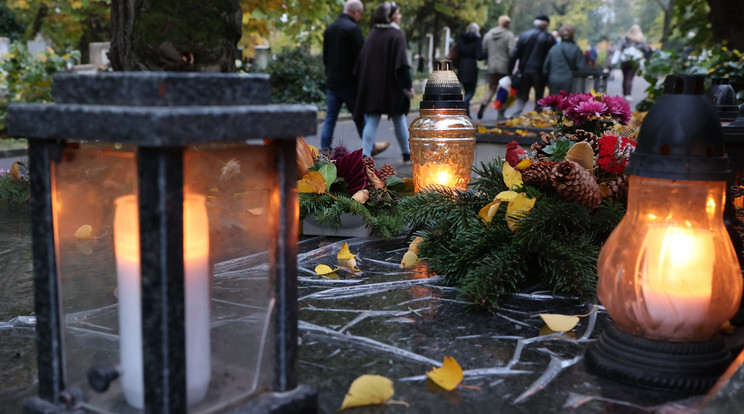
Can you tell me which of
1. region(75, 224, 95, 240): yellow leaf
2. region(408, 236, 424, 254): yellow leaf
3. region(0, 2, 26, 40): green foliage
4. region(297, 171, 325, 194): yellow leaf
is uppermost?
region(0, 2, 26, 40): green foliage

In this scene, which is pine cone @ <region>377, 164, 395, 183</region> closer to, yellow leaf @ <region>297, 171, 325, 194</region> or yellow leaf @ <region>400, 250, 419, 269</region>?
yellow leaf @ <region>297, 171, 325, 194</region>

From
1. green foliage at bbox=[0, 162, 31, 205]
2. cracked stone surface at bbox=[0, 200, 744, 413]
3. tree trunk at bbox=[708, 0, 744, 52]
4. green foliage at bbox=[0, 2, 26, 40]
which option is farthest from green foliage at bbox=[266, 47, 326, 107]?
cracked stone surface at bbox=[0, 200, 744, 413]

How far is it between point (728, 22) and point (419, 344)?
8.64 meters

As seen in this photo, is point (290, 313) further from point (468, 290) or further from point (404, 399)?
point (468, 290)

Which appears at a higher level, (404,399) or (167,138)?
(167,138)

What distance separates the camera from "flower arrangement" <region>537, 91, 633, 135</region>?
356 cm

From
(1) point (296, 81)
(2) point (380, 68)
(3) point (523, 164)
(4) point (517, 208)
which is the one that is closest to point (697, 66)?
(2) point (380, 68)

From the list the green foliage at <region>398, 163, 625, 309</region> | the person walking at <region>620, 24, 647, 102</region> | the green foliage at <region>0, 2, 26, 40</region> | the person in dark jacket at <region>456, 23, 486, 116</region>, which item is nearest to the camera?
the green foliage at <region>398, 163, 625, 309</region>

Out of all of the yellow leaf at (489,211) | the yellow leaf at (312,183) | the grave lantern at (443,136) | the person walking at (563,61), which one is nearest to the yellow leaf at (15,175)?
the yellow leaf at (312,183)

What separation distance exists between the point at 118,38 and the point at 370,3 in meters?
24.1

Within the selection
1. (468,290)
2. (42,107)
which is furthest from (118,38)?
(42,107)

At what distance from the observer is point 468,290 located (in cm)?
231

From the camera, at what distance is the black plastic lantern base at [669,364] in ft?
5.33

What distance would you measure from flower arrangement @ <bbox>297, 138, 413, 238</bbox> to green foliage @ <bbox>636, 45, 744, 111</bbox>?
5.19 meters
